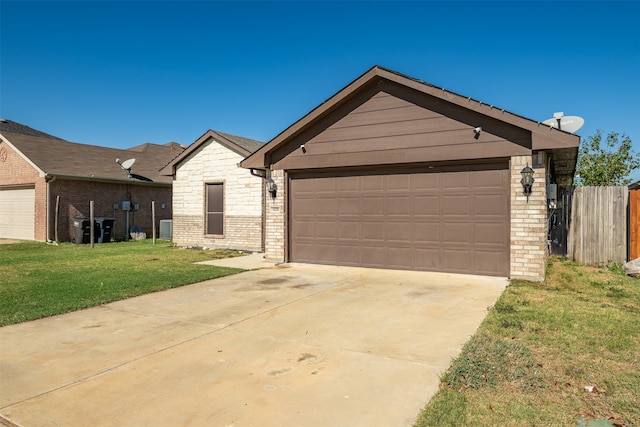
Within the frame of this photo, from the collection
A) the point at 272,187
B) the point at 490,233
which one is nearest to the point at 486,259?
the point at 490,233

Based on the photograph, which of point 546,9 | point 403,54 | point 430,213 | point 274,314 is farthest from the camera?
point 403,54

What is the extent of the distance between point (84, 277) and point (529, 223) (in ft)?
30.5

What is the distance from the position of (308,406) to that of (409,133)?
7.41 m

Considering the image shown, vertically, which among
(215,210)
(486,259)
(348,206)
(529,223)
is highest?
(348,206)

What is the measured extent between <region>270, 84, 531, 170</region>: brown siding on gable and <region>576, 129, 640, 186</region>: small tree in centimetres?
2346

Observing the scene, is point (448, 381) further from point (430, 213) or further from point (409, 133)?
point (409, 133)

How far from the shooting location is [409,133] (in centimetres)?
942

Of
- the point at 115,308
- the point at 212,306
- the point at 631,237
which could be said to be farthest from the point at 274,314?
the point at 631,237

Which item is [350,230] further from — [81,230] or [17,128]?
[17,128]

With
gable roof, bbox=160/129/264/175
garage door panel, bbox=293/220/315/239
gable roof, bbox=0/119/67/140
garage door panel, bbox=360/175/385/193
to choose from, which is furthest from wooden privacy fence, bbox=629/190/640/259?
gable roof, bbox=0/119/67/140

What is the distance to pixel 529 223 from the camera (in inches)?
322

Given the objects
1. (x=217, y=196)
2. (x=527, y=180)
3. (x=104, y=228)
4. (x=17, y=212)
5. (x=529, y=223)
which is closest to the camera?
(x=527, y=180)

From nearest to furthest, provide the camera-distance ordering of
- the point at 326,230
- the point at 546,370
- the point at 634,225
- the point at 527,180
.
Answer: the point at 546,370 → the point at 527,180 → the point at 634,225 → the point at 326,230

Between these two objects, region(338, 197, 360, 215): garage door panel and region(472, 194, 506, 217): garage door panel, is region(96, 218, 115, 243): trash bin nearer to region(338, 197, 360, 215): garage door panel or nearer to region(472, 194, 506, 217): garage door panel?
region(338, 197, 360, 215): garage door panel
